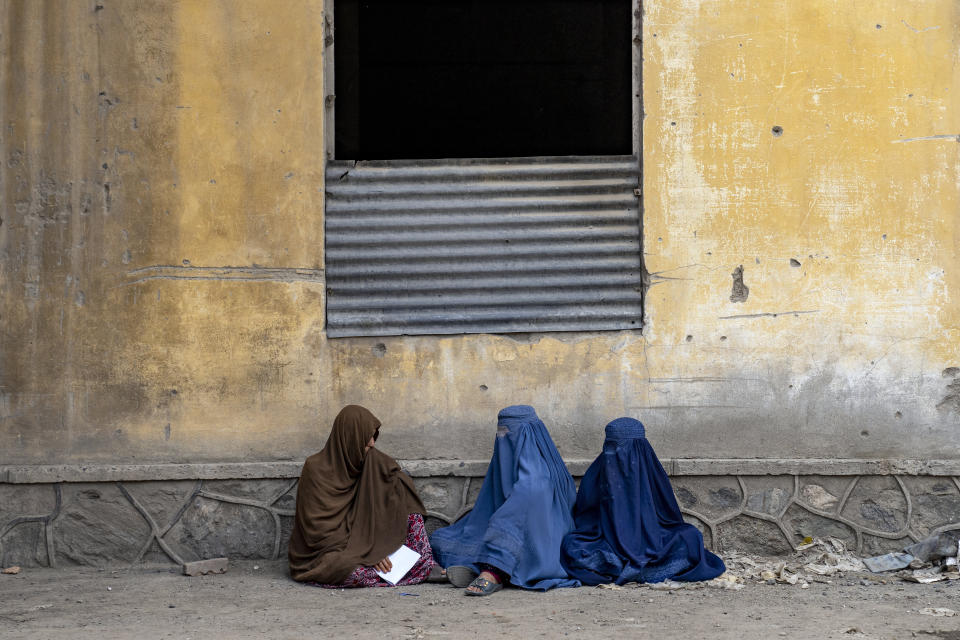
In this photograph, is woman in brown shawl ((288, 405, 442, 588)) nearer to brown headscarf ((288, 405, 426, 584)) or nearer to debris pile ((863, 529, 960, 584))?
brown headscarf ((288, 405, 426, 584))

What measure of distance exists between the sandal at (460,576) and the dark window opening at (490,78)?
15.7 ft

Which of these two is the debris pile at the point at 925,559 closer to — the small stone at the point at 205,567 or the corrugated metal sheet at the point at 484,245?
the corrugated metal sheet at the point at 484,245

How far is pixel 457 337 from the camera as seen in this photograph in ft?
16.4

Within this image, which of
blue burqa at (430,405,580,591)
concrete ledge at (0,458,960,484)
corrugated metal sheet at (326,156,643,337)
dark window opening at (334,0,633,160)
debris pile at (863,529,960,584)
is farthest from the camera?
dark window opening at (334,0,633,160)

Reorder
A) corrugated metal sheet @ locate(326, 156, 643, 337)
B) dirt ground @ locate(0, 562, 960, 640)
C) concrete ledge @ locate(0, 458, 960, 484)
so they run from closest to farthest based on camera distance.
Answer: dirt ground @ locate(0, 562, 960, 640), concrete ledge @ locate(0, 458, 960, 484), corrugated metal sheet @ locate(326, 156, 643, 337)

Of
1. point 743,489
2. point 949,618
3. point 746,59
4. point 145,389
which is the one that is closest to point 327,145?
point 145,389

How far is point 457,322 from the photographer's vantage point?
16.5ft

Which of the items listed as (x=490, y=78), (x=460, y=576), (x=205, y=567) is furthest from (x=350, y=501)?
(x=490, y=78)

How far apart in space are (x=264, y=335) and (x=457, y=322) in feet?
3.22

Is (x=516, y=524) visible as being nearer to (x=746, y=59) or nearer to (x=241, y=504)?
(x=241, y=504)

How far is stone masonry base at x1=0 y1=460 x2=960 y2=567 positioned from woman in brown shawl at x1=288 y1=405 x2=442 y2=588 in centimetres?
21

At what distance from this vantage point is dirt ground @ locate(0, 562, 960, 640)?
3.77 metres

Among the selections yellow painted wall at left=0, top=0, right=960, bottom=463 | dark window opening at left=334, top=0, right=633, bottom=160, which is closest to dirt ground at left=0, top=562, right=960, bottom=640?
yellow painted wall at left=0, top=0, right=960, bottom=463

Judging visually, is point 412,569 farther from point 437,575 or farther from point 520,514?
point 520,514
